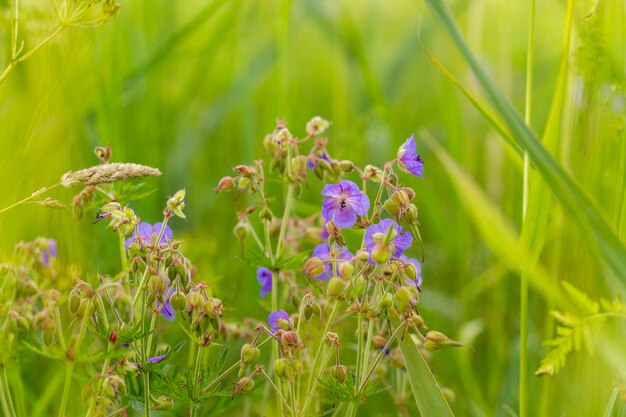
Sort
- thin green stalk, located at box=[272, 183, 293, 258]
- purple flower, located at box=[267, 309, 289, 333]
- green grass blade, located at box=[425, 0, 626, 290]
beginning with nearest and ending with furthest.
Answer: green grass blade, located at box=[425, 0, 626, 290]
purple flower, located at box=[267, 309, 289, 333]
thin green stalk, located at box=[272, 183, 293, 258]

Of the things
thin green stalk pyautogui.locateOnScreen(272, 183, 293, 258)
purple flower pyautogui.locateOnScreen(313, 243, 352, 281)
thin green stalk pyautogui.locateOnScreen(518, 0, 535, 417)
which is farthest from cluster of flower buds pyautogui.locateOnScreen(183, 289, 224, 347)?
thin green stalk pyautogui.locateOnScreen(518, 0, 535, 417)

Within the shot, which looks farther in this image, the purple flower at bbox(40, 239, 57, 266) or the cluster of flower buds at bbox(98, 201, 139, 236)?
the purple flower at bbox(40, 239, 57, 266)

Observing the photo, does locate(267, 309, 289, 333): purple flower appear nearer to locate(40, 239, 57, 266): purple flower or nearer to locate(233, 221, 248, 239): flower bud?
locate(233, 221, 248, 239): flower bud

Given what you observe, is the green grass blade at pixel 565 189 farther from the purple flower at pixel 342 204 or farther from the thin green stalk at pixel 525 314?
the purple flower at pixel 342 204

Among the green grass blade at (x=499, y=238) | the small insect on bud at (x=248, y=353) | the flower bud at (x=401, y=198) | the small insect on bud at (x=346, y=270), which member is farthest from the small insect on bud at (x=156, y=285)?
the green grass blade at (x=499, y=238)

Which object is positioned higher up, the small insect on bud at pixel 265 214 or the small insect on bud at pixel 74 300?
the small insect on bud at pixel 265 214
